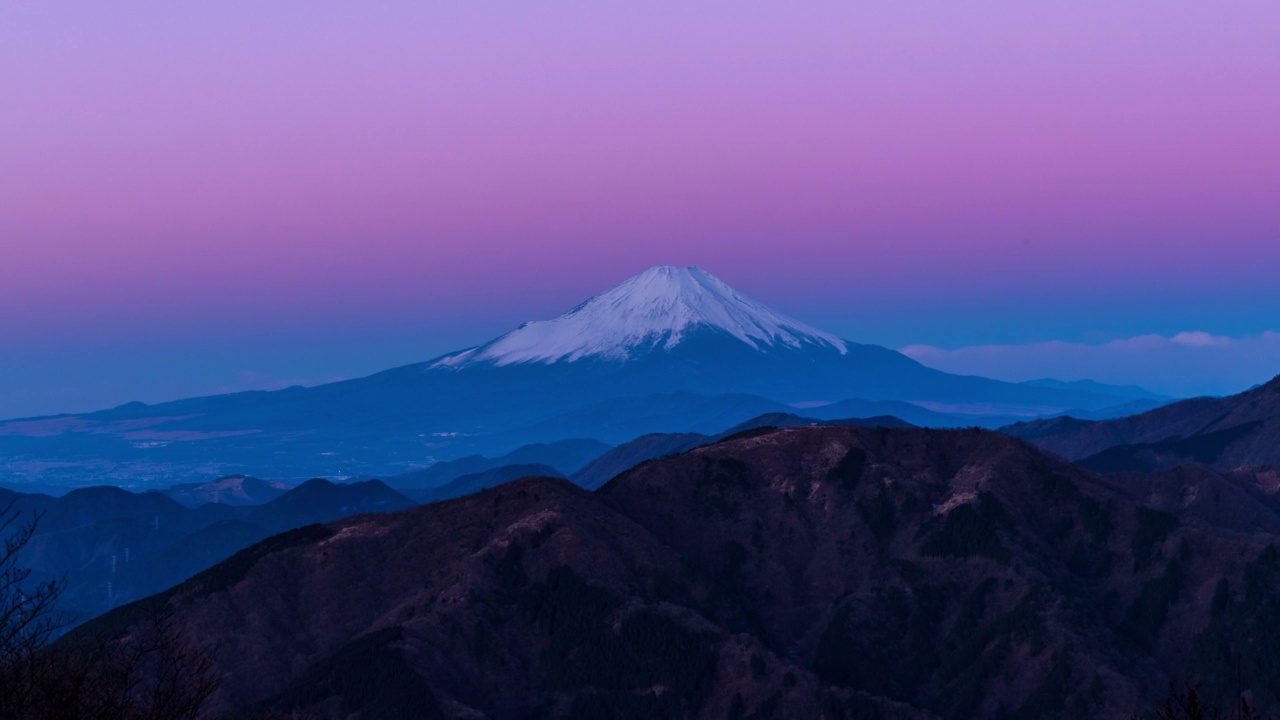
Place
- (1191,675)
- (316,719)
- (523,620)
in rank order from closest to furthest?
(316,719) < (1191,675) < (523,620)

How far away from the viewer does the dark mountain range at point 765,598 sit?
11912 centimetres

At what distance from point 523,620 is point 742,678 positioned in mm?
21539

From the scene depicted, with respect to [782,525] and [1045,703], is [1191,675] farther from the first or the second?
[782,525]

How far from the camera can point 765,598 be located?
139125mm

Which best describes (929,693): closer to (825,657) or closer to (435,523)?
(825,657)

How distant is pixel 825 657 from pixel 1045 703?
19736 millimetres

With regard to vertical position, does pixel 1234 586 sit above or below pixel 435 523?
below

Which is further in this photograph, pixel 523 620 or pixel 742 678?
pixel 523 620

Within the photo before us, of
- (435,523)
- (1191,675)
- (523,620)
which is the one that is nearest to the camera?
(1191,675)

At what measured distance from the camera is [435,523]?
143250 millimetres

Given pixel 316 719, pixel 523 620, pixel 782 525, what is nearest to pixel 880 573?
pixel 782 525

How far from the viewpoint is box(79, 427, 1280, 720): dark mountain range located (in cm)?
11912

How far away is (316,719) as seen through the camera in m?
113

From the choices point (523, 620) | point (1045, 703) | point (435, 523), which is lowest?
point (1045, 703)
